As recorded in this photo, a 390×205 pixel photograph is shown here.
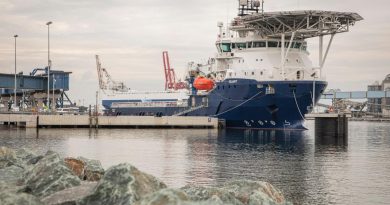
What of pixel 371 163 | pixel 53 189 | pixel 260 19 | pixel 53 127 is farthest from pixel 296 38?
pixel 53 189

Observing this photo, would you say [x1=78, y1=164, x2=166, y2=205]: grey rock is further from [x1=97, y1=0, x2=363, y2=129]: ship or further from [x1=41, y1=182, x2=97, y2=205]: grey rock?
[x1=97, y1=0, x2=363, y2=129]: ship

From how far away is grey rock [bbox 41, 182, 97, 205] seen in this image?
1330 cm

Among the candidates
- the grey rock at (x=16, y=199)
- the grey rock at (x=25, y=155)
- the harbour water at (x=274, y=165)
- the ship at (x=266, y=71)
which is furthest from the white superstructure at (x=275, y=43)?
the grey rock at (x=16, y=199)

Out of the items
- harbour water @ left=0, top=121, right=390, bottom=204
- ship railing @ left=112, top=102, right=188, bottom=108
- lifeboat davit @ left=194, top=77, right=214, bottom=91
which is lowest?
harbour water @ left=0, top=121, right=390, bottom=204

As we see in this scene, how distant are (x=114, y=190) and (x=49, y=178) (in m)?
2.87

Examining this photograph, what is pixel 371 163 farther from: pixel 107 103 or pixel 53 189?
pixel 107 103

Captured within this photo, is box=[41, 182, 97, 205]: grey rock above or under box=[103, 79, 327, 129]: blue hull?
under

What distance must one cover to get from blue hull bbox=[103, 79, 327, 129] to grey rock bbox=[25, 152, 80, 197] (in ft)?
187

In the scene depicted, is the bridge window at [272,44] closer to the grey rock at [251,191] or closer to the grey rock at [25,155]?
the grey rock at [25,155]

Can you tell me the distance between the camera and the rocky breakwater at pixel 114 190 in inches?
476

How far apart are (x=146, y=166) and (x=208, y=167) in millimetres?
3544

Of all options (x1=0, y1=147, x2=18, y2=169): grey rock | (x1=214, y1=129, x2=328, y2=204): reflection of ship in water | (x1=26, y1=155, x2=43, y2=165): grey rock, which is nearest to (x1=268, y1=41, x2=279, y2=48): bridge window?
(x1=214, y1=129, x2=328, y2=204): reflection of ship in water

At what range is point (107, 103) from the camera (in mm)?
105188

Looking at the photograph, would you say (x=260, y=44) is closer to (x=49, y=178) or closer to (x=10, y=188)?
(x=49, y=178)
